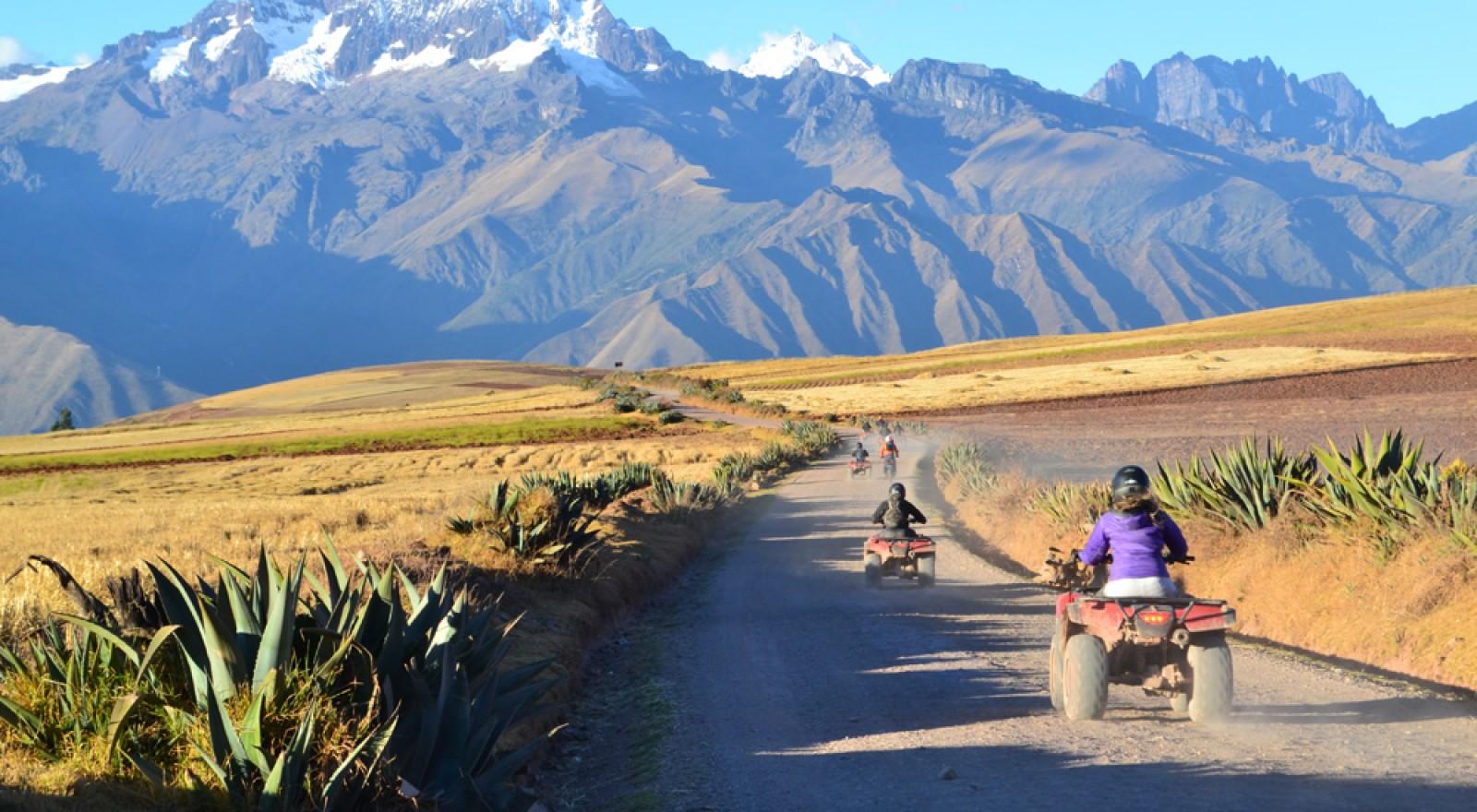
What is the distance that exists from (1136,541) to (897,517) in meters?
9.32

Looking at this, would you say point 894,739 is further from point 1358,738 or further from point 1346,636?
point 1346,636

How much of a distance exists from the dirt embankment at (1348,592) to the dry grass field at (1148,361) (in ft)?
192

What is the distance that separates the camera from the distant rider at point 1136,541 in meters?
9.67

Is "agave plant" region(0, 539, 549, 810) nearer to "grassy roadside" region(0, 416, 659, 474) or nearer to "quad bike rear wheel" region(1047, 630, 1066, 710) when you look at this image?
"quad bike rear wheel" region(1047, 630, 1066, 710)

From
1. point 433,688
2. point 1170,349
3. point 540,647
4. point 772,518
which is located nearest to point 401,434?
point 772,518

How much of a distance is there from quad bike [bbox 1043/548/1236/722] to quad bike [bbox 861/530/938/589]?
8323 mm

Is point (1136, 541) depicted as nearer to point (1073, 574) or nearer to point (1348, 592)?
point (1073, 574)

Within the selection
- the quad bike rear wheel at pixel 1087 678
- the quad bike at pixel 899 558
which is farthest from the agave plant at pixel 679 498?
the quad bike rear wheel at pixel 1087 678

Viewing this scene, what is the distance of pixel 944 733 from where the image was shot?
30.8 feet

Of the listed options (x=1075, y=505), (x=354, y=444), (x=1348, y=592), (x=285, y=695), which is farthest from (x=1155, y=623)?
(x=354, y=444)

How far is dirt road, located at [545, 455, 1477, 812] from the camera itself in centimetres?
757

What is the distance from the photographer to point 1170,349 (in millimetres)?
104438

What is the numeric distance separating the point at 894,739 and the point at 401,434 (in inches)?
2757

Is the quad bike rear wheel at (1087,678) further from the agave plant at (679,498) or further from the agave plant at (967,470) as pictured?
the agave plant at (967,470)
